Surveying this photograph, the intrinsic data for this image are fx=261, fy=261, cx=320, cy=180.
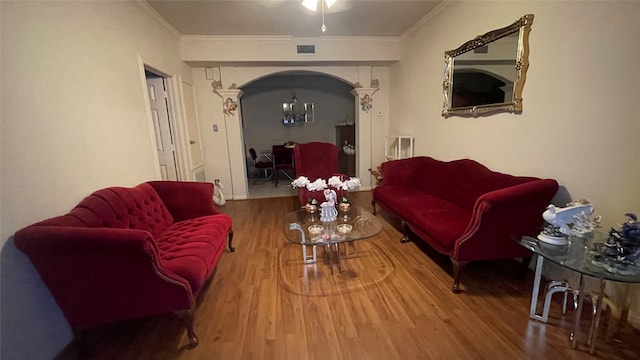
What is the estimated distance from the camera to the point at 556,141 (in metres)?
2.00

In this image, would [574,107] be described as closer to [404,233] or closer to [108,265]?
[404,233]

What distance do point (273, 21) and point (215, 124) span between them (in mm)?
2018

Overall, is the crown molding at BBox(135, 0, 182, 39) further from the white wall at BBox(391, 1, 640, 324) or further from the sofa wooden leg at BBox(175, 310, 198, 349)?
the white wall at BBox(391, 1, 640, 324)

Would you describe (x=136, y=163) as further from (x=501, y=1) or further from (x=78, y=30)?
(x=501, y=1)

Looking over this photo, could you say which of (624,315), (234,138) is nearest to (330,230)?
(624,315)

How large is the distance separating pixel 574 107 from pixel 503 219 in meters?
0.93

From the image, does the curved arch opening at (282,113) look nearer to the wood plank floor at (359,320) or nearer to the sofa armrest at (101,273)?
the wood plank floor at (359,320)

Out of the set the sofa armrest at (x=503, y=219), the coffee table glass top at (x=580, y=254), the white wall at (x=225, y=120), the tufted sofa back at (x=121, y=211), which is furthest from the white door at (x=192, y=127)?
the coffee table glass top at (x=580, y=254)

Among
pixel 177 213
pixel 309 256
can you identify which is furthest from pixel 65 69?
pixel 309 256

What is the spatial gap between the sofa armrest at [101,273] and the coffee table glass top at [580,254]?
6.93 ft

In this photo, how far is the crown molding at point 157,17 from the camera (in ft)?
9.20

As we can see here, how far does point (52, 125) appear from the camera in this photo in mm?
1596

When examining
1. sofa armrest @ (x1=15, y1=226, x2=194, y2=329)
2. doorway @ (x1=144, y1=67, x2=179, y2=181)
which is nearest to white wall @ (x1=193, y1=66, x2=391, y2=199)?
doorway @ (x1=144, y1=67, x2=179, y2=181)

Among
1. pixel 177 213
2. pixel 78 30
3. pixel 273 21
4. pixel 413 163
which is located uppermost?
pixel 273 21
